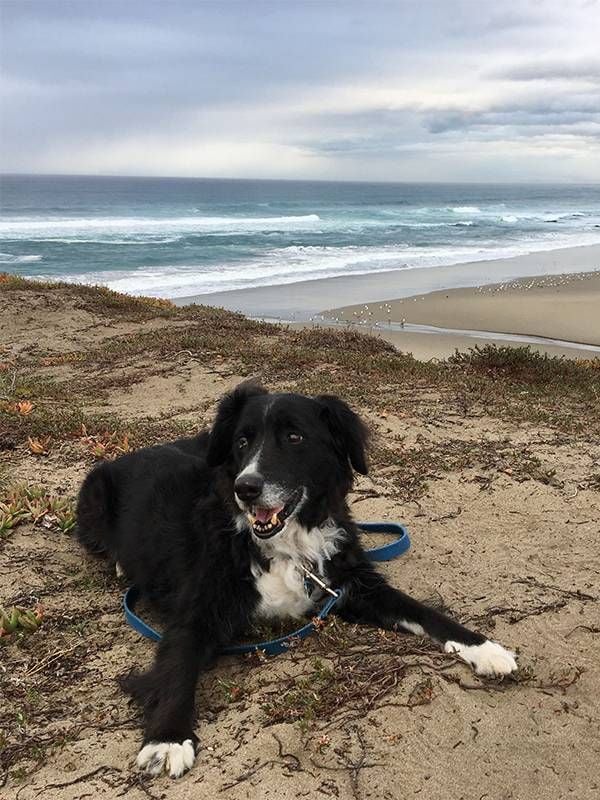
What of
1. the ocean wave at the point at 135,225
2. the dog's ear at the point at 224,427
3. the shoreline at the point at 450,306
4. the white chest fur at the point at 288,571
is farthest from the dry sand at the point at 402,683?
the ocean wave at the point at 135,225

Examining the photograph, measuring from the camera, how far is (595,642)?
147 inches

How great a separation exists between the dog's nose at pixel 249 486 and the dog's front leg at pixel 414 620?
0.90 metres

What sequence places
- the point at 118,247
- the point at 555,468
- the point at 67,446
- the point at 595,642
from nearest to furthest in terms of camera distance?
the point at 595,642, the point at 555,468, the point at 67,446, the point at 118,247

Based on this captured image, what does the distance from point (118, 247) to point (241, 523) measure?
39.3 meters

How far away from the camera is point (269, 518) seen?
3764 mm

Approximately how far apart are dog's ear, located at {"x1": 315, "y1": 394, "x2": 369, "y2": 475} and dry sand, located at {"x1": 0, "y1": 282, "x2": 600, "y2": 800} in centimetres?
96

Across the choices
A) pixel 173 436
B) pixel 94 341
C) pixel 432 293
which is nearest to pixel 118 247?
pixel 432 293

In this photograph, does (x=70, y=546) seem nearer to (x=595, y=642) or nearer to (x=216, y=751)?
(x=216, y=751)

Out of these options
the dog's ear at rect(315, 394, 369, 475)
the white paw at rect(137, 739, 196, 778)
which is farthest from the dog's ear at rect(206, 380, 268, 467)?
the white paw at rect(137, 739, 196, 778)

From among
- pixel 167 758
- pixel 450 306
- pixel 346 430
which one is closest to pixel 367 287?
pixel 450 306

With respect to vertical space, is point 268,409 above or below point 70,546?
above

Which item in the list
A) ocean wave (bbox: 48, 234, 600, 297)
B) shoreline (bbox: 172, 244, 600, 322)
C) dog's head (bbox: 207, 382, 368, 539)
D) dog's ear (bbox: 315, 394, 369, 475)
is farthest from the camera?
ocean wave (bbox: 48, 234, 600, 297)

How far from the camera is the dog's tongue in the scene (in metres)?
3.75

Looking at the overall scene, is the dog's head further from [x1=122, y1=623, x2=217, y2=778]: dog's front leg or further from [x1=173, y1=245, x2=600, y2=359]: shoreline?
[x1=173, y1=245, x2=600, y2=359]: shoreline
